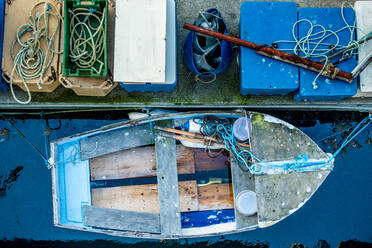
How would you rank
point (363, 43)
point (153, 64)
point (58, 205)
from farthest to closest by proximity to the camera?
point (58, 205), point (363, 43), point (153, 64)

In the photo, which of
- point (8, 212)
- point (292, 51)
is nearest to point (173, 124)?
point (292, 51)

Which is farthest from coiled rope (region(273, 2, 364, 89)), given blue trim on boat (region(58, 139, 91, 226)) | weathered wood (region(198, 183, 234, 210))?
blue trim on boat (region(58, 139, 91, 226))

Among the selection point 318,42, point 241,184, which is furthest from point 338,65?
point 241,184

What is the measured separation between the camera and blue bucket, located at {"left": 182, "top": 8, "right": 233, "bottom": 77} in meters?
4.02

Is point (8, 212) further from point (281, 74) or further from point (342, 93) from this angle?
point (342, 93)

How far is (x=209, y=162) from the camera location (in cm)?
488

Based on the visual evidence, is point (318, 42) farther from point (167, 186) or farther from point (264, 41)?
point (167, 186)

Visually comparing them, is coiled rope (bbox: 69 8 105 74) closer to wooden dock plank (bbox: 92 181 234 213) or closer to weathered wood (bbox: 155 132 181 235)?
weathered wood (bbox: 155 132 181 235)

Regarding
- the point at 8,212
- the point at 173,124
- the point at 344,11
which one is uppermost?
the point at 344,11

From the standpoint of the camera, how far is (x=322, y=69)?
12.9 feet

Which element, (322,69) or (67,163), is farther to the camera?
(67,163)

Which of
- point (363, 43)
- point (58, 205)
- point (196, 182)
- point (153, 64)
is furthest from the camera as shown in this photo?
point (196, 182)

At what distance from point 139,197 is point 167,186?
565 millimetres

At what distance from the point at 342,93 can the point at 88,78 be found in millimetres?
2979
